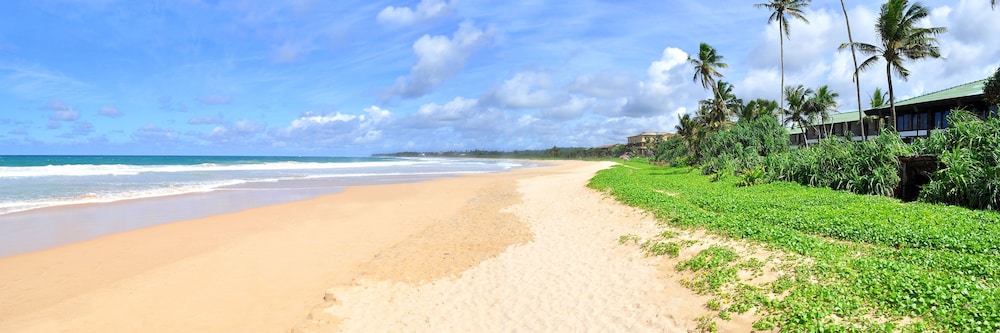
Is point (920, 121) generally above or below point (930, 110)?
below

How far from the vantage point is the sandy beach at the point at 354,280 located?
590cm

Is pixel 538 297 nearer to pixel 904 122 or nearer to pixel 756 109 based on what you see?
pixel 904 122

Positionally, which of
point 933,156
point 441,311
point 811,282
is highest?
point 933,156

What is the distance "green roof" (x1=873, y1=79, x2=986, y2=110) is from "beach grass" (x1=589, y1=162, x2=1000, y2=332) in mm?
23766

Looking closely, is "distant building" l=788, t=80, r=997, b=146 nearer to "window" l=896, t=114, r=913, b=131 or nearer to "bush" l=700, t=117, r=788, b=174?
"window" l=896, t=114, r=913, b=131

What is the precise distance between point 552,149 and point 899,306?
133631mm

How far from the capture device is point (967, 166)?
10508mm

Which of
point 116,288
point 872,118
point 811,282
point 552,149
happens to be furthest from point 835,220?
point 552,149

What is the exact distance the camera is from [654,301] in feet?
19.3

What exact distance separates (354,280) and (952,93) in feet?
115

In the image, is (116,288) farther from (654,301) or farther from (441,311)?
(654,301)

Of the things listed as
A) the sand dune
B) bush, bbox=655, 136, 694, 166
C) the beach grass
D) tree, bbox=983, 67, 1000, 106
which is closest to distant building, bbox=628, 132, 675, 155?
bush, bbox=655, 136, 694, 166

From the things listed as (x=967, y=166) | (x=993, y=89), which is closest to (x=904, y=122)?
(x=993, y=89)

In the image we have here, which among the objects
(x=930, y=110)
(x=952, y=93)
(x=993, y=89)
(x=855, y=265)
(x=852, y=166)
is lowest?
(x=855, y=265)
